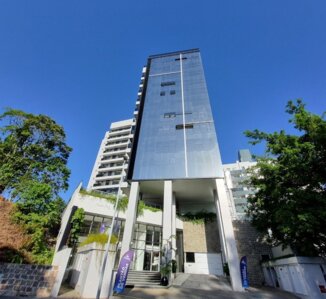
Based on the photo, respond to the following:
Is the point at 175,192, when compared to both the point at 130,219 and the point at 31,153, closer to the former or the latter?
the point at 130,219

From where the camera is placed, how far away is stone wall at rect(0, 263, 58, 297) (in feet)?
25.9

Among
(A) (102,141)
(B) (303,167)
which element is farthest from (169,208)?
(A) (102,141)

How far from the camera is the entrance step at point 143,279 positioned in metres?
12.9

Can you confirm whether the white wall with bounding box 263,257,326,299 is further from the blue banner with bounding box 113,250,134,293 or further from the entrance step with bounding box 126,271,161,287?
the blue banner with bounding box 113,250,134,293

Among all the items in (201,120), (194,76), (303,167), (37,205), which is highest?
(194,76)

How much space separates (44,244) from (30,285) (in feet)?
19.5

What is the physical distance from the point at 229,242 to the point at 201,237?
5.81m

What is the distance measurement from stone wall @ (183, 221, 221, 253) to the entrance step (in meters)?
6.22

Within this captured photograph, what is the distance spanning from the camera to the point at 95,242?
8648 mm

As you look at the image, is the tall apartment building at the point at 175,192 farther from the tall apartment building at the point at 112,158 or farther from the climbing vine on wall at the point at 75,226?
the tall apartment building at the point at 112,158

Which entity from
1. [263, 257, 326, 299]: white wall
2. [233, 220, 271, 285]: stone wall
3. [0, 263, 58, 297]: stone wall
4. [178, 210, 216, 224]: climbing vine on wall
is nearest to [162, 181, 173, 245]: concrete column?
[178, 210, 216, 224]: climbing vine on wall

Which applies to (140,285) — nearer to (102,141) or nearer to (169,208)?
(169,208)

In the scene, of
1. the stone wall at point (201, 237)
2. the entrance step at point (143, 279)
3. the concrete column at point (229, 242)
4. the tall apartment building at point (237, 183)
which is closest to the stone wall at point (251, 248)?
the stone wall at point (201, 237)

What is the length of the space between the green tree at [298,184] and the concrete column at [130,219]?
34.1ft
